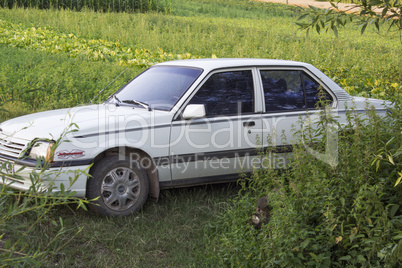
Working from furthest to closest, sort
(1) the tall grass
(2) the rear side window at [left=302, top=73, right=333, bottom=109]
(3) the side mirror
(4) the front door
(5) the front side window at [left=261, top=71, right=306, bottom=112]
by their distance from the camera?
(1) the tall grass
(2) the rear side window at [left=302, top=73, right=333, bottom=109]
(5) the front side window at [left=261, top=71, right=306, bottom=112]
(4) the front door
(3) the side mirror

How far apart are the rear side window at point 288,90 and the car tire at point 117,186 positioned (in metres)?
1.76

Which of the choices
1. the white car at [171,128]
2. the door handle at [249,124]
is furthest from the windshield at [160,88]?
the door handle at [249,124]

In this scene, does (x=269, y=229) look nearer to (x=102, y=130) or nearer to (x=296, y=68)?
(x=102, y=130)

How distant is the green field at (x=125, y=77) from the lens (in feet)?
14.7

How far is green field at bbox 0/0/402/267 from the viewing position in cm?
449

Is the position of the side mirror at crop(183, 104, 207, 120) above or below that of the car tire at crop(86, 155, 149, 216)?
above

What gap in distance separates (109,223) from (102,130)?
3.12 ft

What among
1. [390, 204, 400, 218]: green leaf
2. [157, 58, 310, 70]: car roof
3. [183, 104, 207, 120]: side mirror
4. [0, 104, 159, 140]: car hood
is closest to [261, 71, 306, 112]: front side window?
[157, 58, 310, 70]: car roof

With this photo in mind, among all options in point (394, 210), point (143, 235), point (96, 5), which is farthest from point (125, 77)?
point (96, 5)

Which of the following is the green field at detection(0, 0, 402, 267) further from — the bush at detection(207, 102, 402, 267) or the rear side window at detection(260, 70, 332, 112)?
the rear side window at detection(260, 70, 332, 112)

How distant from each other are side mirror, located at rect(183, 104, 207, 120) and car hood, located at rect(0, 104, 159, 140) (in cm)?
40

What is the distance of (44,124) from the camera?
5.15m

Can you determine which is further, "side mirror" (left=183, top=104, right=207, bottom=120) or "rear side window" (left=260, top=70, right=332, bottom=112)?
"rear side window" (left=260, top=70, right=332, bottom=112)

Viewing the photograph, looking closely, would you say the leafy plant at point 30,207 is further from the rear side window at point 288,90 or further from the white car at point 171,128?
the rear side window at point 288,90
